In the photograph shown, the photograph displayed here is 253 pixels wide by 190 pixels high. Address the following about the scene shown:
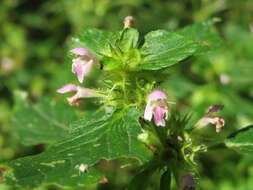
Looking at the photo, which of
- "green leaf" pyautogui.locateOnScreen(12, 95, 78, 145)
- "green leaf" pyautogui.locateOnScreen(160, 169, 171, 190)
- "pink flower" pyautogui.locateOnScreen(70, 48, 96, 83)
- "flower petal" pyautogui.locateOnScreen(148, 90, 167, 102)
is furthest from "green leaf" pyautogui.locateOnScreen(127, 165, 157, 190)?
"green leaf" pyautogui.locateOnScreen(12, 95, 78, 145)

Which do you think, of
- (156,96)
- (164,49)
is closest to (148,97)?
(156,96)

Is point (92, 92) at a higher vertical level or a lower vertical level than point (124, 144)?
higher

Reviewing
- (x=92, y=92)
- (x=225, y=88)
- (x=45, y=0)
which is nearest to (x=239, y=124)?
(x=225, y=88)

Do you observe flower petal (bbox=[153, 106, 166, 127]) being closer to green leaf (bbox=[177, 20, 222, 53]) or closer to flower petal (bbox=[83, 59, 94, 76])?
flower petal (bbox=[83, 59, 94, 76])

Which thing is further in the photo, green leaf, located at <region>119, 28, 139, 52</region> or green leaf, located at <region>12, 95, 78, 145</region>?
green leaf, located at <region>12, 95, 78, 145</region>

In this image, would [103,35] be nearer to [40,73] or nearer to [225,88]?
[225,88]

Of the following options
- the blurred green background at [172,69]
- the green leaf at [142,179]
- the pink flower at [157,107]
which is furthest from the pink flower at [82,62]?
the blurred green background at [172,69]
